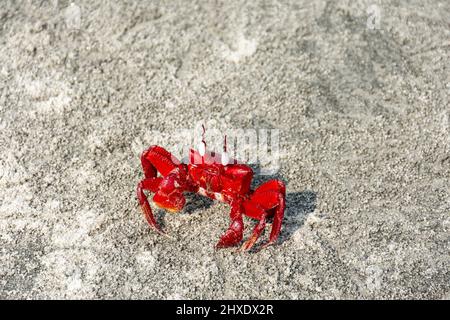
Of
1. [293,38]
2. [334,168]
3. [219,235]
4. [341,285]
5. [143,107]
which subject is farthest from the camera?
[293,38]

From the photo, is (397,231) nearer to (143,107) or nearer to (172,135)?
(172,135)

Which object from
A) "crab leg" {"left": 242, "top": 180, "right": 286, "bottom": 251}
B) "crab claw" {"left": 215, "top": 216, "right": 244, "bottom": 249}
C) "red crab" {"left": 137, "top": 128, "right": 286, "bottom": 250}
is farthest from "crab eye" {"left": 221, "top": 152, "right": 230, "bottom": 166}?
"crab claw" {"left": 215, "top": 216, "right": 244, "bottom": 249}

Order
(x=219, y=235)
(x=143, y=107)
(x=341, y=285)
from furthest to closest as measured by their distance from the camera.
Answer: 1. (x=143, y=107)
2. (x=219, y=235)
3. (x=341, y=285)

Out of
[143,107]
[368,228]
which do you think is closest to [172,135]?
[143,107]

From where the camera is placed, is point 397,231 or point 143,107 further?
point 143,107

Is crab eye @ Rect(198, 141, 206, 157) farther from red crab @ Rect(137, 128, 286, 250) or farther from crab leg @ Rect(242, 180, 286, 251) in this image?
crab leg @ Rect(242, 180, 286, 251)

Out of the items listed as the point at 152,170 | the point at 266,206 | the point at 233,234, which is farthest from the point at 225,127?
the point at 233,234

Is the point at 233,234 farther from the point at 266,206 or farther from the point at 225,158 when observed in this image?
the point at 225,158
